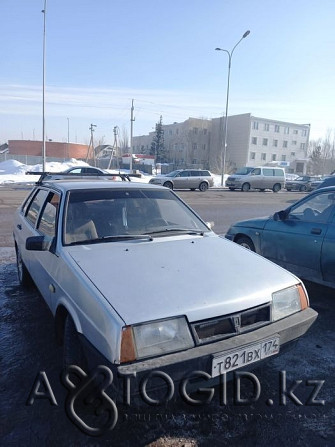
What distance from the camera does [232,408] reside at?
2432 millimetres

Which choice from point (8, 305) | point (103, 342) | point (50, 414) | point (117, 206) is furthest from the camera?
point (8, 305)

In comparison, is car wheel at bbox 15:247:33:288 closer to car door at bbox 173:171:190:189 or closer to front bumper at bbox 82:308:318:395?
front bumper at bbox 82:308:318:395

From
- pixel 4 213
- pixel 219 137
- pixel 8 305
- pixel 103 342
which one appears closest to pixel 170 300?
pixel 103 342

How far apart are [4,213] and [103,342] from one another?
979cm

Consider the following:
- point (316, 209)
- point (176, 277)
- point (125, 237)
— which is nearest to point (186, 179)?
point (316, 209)

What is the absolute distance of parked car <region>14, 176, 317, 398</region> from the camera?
2018 mm

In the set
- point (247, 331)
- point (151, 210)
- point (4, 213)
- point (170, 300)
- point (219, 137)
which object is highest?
point (219, 137)

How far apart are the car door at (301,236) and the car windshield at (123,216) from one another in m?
1.58

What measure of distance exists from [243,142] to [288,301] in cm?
6950

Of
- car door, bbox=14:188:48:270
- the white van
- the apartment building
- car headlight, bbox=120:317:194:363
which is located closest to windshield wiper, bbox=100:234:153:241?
car door, bbox=14:188:48:270

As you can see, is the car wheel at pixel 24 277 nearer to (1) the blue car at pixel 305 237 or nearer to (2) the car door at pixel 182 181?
(1) the blue car at pixel 305 237

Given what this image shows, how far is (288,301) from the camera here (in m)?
2.61

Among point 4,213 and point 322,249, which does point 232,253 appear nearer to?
point 322,249

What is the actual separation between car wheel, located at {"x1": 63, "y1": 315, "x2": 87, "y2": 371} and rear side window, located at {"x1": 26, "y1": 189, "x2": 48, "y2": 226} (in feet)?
6.02
